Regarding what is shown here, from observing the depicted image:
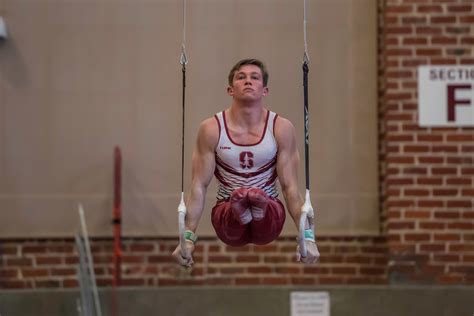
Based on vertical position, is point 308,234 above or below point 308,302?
above

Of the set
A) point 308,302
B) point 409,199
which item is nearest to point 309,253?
point 308,302

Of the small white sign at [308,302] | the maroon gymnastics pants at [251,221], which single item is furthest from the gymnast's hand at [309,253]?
the small white sign at [308,302]

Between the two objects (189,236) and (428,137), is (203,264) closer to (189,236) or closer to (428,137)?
(428,137)

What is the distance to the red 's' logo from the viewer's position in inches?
266

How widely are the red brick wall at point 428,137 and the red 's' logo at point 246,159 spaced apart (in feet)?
9.77

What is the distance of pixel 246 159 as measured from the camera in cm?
677

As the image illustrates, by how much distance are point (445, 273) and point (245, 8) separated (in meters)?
2.65

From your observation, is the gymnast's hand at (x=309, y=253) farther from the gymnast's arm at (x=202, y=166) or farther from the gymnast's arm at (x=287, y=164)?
the gymnast's arm at (x=202, y=166)

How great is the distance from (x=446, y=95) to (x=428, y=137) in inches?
14.2

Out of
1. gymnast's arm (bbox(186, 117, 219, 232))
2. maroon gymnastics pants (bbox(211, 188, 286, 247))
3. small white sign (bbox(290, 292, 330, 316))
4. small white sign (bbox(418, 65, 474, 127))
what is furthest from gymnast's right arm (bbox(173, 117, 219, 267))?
small white sign (bbox(418, 65, 474, 127))

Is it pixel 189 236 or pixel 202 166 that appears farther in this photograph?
pixel 202 166

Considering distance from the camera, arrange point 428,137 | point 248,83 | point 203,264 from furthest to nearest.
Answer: point 203,264, point 428,137, point 248,83

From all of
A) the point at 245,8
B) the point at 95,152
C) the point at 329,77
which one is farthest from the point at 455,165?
the point at 95,152

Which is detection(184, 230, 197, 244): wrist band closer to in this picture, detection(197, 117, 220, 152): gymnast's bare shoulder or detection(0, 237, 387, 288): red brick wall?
detection(197, 117, 220, 152): gymnast's bare shoulder
